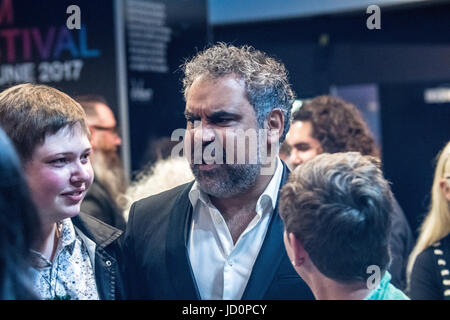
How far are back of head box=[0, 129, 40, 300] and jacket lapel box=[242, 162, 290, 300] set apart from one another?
1.93 ft

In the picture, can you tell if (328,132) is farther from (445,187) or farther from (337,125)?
(445,187)

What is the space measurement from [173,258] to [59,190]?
0.32 m

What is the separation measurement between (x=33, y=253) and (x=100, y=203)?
247mm

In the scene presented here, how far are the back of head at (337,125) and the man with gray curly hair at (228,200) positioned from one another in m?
0.63

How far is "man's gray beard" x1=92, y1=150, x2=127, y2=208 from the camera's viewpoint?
6.16 ft

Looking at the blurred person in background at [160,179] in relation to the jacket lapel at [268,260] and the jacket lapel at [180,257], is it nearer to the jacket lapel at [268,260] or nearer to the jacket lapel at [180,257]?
the jacket lapel at [180,257]

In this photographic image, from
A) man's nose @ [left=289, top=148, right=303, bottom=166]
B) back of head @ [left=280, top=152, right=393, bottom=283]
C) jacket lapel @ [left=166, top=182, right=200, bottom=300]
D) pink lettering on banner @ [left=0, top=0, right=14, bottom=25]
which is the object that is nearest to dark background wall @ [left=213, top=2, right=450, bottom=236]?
man's nose @ [left=289, top=148, right=303, bottom=166]

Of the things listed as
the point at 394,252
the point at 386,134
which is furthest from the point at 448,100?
the point at 394,252

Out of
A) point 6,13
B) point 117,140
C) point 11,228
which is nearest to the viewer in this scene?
point 11,228

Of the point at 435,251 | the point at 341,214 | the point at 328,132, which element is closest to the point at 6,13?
the point at 328,132

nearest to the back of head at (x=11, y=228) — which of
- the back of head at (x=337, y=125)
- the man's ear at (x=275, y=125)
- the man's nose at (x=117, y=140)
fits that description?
the man's ear at (x=275, y=125)

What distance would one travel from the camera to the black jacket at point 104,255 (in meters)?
1.62

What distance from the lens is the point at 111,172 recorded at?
1996 mm

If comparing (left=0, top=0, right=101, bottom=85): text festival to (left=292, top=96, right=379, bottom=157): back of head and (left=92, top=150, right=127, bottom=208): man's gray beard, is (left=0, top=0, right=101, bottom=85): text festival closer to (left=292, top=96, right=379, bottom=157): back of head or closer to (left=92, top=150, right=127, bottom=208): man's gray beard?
(left=92, top=150, right=127, bottom=208): man's gray beard
